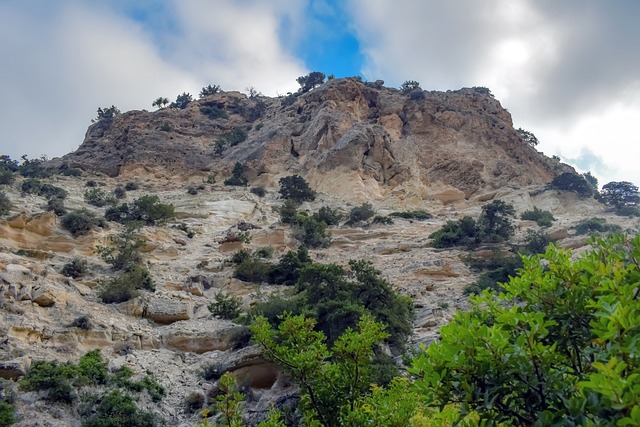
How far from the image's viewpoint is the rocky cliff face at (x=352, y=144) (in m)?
45.3

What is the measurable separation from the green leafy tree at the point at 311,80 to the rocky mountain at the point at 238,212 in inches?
167

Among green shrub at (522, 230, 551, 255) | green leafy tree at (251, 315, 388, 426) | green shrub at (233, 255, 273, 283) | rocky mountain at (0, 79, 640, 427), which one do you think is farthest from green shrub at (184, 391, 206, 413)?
green shrub at (522, 230, 551, 255)

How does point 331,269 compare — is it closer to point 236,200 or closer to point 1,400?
point 1,400

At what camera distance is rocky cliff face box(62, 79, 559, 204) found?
4531 cm

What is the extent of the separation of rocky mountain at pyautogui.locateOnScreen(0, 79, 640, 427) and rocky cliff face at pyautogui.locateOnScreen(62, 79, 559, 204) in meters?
0.17

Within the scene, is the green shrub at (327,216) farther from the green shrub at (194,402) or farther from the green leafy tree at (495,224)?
the green shrub at (194,402)

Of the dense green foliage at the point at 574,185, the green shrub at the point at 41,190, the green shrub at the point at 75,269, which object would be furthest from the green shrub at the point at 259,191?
the dense green foliage at the point at 574,185

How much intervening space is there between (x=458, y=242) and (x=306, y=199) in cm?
1443

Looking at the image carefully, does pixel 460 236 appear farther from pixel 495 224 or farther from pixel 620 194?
pixel 620 194

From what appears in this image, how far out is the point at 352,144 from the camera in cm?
4509

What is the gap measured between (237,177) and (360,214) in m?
14.3

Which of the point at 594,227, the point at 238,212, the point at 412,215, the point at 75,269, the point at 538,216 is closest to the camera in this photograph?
the point at 75,269

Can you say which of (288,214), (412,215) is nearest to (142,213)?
(288,214)

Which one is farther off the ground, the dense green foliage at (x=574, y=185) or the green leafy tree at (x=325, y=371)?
the dense green foliage at (x=574, y=185)
